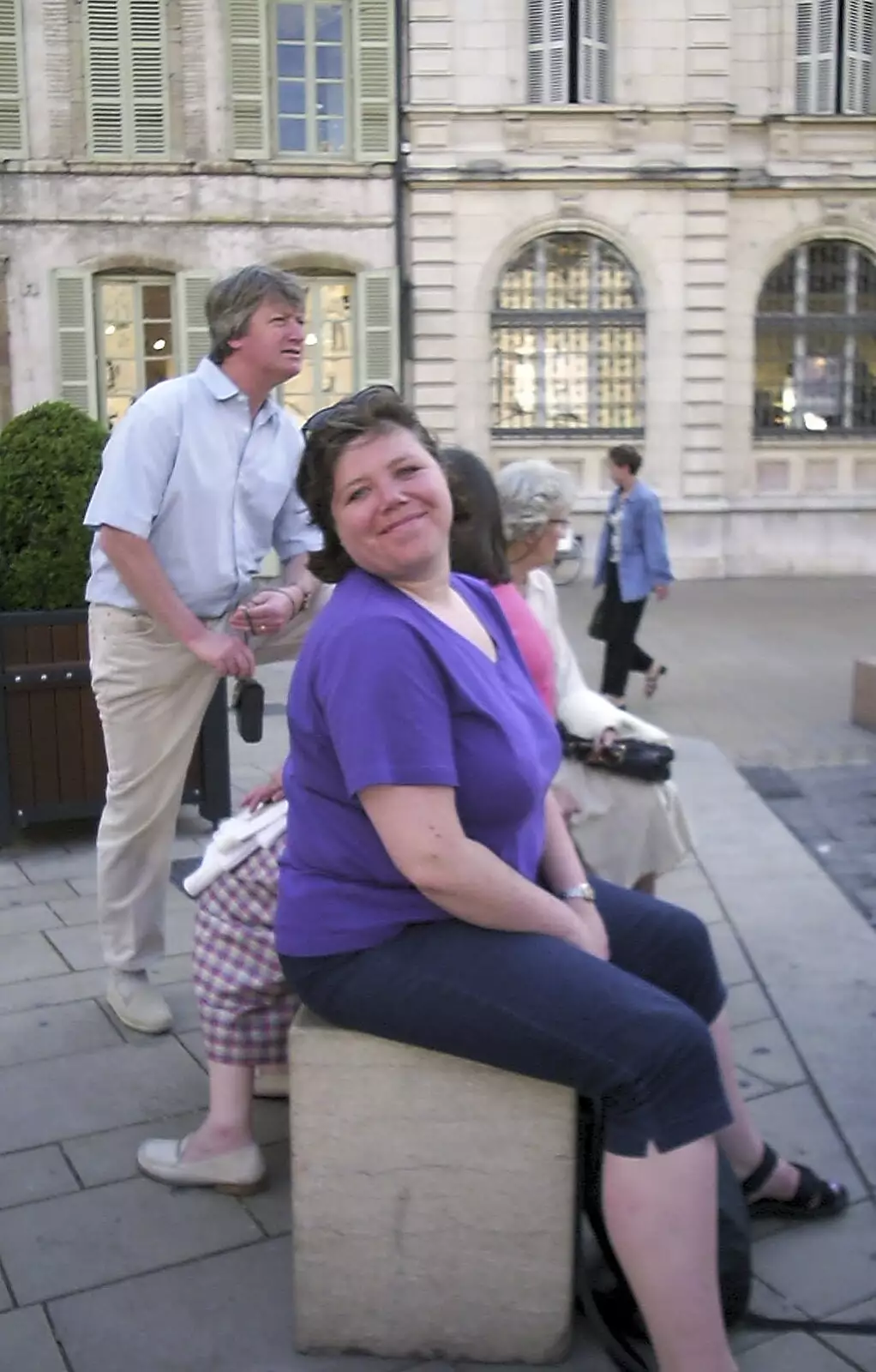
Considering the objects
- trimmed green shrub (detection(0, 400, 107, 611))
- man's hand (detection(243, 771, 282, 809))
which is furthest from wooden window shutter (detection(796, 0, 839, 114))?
man's hand (detection(243, 771, 282, 809))

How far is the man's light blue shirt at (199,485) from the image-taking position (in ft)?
11.8

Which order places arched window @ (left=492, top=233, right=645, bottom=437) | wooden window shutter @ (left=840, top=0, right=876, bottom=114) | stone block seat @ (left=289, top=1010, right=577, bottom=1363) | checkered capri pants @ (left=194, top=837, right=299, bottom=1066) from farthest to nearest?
1. wooden window shutter @ (left=840, top=0, right=876, bottom=114)
2. arched window @ (left=492, top=233, right=645, bottom=437)
3. checkered capri pants @ (left=194, top=837, right=299, bottom=1066)
4. stone block seat @ (left=289, top=1010, right=577, bottom=1363)

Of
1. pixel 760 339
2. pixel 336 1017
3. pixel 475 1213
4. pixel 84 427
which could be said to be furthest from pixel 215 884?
pixel 760 339

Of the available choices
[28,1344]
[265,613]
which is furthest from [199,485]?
[28,1344]

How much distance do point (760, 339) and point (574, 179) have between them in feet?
9.89

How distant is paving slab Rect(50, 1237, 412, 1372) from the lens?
2.50 meters

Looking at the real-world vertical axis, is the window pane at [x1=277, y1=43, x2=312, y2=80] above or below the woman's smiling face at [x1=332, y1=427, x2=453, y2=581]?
above

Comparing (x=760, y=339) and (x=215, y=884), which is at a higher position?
(x=760, y=339)

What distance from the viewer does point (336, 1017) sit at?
2.43 m

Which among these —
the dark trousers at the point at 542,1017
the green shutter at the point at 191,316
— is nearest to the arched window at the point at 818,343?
the green shutter at the point at 191,316

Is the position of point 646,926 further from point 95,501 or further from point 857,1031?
point 95,501

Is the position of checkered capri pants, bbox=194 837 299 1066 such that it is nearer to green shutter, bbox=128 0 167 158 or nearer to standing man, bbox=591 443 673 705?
standing man, bbox=591 443 673 705

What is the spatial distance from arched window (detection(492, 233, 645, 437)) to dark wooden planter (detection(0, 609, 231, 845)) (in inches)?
492

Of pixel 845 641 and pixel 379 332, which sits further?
pixel 379 332
